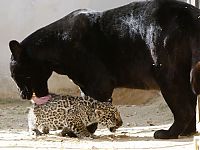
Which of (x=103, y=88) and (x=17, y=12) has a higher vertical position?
(x=17, y=12)

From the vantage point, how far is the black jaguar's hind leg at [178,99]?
4.60 m

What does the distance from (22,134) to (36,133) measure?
1.25ft

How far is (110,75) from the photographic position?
4.96 metres

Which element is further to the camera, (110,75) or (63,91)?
(63,91)

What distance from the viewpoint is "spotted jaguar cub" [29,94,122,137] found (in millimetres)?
4777

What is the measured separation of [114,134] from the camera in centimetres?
504

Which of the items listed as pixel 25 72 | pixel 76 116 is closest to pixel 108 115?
pixel 76 116

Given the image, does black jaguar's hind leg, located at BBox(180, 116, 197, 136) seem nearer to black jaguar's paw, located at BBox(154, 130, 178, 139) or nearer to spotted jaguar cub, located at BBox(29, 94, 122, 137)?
black jaguar's paw, located at BBox(154, 130, 178, 139)

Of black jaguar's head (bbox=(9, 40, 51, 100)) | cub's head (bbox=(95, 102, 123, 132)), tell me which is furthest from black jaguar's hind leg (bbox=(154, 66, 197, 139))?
black jaguar's head (bbox=(9, 40, 51, 100))

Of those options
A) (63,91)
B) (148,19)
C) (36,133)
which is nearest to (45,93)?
(36,133)

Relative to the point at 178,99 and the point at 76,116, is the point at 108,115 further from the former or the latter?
the point at 178,99

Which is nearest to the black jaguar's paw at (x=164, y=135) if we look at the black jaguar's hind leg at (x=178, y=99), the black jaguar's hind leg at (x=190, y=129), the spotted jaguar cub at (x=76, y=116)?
the black jaguar's hind leg at (x=178, y=99)

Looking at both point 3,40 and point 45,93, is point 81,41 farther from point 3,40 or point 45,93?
point 3,40

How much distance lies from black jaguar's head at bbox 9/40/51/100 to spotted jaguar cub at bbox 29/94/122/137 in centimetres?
21
